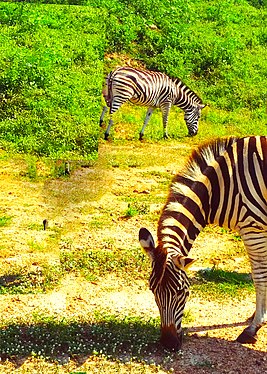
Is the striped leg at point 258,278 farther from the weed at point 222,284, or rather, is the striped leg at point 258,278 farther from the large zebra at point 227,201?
the weed at point 222,284

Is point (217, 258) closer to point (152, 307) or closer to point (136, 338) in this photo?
point (152, 307)

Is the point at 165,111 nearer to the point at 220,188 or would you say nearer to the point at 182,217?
the point at 220,188

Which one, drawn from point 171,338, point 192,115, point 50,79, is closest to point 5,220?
point 171,338

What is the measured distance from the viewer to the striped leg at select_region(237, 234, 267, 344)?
253 inches

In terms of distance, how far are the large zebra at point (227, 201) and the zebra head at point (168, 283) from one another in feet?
0.60

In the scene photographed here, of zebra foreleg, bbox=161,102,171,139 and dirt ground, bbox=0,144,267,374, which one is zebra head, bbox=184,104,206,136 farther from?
dirt ground, bbox=0,144,267,374

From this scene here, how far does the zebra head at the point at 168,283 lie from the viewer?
5.78m

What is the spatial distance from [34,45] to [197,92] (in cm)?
376

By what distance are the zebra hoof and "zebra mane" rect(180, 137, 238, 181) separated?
1.65 m

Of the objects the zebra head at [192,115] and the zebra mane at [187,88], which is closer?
the zebra head at [192,115]

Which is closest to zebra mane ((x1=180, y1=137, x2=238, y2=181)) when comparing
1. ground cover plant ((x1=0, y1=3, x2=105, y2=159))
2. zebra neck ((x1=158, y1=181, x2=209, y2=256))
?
zebra neck ((x1=158, y1=181, x2=209, y2=256))

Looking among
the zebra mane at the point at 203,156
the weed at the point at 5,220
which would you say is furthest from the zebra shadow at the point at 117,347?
the weed at the point at 5,220

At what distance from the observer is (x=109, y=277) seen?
783 cm

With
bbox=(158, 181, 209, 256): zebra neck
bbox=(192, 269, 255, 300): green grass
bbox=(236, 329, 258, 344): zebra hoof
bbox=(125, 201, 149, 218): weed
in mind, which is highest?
bbox=(158, 181, 209, 256): zebra neck
